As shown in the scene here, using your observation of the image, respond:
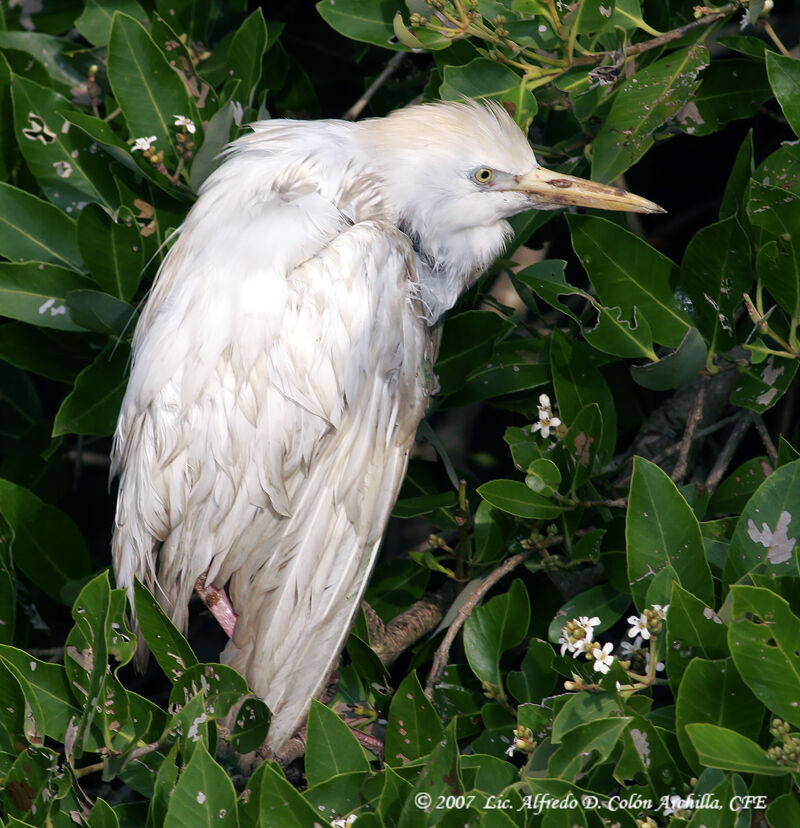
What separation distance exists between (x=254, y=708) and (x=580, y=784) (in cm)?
52

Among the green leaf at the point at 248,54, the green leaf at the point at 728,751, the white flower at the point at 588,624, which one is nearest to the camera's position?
the green leaf at the point at 728,751

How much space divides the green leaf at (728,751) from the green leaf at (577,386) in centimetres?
73

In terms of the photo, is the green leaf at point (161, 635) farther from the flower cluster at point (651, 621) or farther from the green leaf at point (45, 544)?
the flower cluster at point (651, 621)

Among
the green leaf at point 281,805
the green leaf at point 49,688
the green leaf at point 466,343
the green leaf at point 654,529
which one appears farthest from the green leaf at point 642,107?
the green leaf at point 49,688

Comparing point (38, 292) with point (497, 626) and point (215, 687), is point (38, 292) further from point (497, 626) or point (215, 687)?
point (497, 626)

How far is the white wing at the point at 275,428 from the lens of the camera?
6.19 ft

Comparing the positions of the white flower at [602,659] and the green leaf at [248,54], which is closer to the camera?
the white flower at [602,659]

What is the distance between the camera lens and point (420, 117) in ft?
6.91

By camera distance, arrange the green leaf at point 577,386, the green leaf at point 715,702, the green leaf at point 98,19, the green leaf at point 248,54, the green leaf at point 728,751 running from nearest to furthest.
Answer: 1. the green leaf at point 728,751
2. the green leaf at point 715,702
3. the green leaf at point 577,386
4. the green leaf at point 248,54
5. the green leaf at point 98,19

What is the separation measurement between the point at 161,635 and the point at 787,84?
4.65 feet

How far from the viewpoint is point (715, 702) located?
4.07 ft

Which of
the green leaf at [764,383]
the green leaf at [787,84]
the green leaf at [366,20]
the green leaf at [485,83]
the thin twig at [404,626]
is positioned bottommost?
the thin twig at [404,626]

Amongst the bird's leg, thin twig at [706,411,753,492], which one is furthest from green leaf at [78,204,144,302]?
thin twig at [706,411,753,492]

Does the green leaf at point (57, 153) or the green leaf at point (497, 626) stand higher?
the green leaf at point (57, 153)
